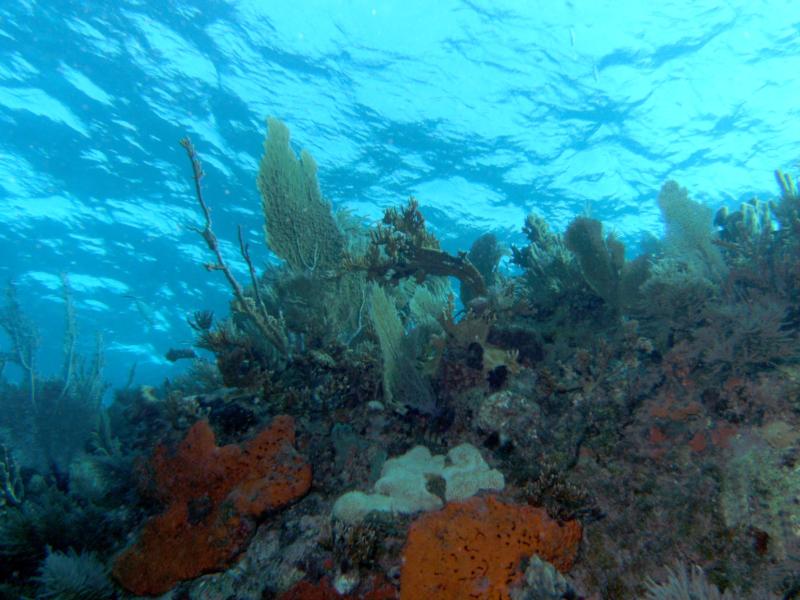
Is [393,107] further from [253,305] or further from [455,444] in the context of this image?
[455,444]

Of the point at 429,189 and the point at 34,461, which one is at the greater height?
the point at 429,189

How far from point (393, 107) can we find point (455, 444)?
533 inches

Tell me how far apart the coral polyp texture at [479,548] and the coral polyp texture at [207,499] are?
1.56 meters

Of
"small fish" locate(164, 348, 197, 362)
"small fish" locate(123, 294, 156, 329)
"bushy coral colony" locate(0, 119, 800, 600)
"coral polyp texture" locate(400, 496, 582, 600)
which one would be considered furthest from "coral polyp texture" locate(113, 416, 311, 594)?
"small fish" locate(123, 294, 156, 329)

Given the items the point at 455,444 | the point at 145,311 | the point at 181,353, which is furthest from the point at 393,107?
the point at 145,311

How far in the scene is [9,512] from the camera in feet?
15.6

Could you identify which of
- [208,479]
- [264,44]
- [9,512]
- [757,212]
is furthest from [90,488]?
[264,44]

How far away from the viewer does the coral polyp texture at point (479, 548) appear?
3035 millimetres

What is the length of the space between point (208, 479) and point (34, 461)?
8.96 m

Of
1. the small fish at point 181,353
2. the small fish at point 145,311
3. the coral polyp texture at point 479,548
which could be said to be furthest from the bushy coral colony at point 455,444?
the small fish at point 145,311

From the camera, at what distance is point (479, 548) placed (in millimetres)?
3139

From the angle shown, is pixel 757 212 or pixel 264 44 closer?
pixel 757 212

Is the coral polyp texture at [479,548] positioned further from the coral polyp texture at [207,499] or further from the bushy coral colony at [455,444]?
the coral polyp texture at [207,499]

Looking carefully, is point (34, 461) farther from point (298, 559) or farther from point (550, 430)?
point (550, 430)
